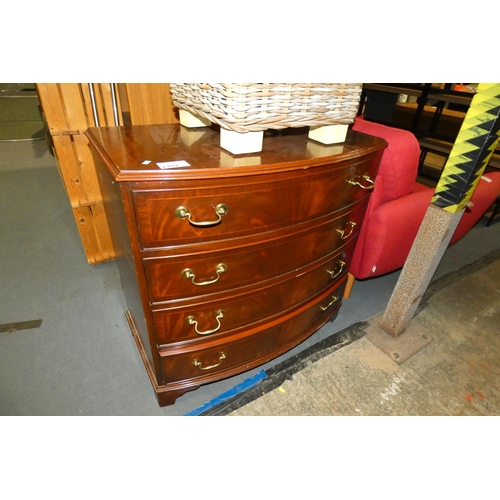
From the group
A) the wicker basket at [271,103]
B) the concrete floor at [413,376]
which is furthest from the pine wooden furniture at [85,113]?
the concrete floor at [413,376]

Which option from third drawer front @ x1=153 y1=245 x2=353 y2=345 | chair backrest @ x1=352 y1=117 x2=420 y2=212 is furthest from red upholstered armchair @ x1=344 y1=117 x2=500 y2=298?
third drawer front @ x1=153 y1=245 x2=353 y2=345

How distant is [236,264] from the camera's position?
1.07m

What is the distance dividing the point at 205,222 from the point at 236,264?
0.77ft

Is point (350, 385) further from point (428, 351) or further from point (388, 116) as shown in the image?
point (388, 116)

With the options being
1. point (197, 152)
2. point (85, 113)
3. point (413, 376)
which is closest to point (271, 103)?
point (197, 152)

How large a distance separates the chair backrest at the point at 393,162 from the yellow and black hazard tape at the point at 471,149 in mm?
262

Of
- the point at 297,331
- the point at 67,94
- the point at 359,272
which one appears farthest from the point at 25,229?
the point at 359,272

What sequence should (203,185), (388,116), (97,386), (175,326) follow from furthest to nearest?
(388,116) → (97,386) → (175,326) → (203,185)

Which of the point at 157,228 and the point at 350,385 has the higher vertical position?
the point at 157,228

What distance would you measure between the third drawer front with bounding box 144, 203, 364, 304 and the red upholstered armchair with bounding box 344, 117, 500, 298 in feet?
1.15

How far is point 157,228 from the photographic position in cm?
88

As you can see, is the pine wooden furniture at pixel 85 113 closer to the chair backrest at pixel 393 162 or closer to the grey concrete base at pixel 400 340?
Result: the chair backrest at pixel 393 162

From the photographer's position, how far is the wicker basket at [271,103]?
33.5 inches

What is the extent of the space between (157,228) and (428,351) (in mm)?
1691
